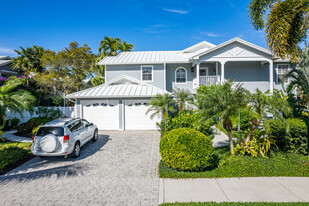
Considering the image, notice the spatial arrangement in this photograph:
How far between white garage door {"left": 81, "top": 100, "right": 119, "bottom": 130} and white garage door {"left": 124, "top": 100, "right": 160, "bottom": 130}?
853mm

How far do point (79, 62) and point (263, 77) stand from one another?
2080 cm

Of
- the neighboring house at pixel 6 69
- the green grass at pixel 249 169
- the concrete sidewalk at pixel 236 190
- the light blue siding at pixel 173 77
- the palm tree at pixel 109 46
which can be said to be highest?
the palm tree at pixel 109 46

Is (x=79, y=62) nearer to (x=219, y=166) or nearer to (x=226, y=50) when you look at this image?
(x=226, y=50)

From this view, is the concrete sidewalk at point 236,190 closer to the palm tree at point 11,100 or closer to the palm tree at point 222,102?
the palm tree at point 222,102

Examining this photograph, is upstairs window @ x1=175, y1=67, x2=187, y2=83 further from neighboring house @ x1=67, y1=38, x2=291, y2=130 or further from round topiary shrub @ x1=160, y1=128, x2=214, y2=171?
round topiary shrub @ x1=160, y1=128, x2=214, y2=171

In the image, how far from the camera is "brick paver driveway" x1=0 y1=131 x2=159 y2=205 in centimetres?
472

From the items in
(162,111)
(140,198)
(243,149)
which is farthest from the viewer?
(162,111)

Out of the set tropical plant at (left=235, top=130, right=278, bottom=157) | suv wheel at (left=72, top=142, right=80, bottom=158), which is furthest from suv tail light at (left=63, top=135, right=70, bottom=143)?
tropical plant at (left=235, top=130, right=278, bottom=157)

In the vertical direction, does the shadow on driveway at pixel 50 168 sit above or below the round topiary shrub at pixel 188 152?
below

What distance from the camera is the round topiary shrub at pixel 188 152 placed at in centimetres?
574

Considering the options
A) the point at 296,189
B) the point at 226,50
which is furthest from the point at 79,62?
the point at 296,189

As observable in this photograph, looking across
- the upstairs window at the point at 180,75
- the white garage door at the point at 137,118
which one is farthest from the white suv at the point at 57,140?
the upstairs window at the point at 180,75

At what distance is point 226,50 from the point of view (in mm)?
15141

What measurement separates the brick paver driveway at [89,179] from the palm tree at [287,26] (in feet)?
23.2
